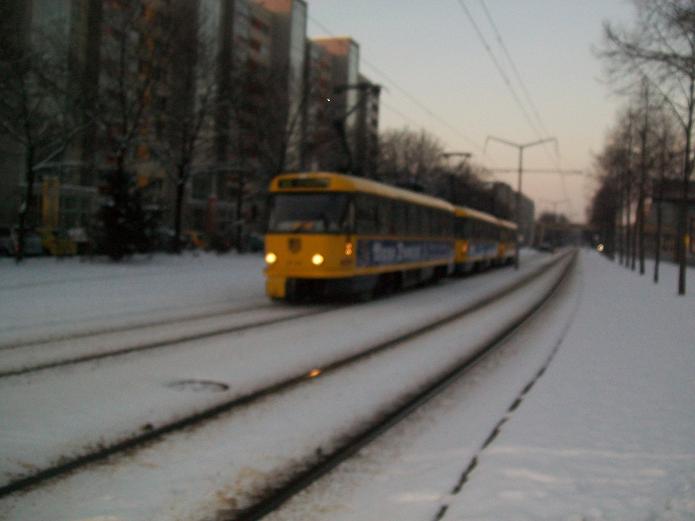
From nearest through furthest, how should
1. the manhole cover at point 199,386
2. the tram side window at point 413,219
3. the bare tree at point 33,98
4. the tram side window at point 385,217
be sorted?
the manhole cover at point 199,386, the tram side window at point 385,217, the tram side window at point 413,219, the bare tree at point 33,98

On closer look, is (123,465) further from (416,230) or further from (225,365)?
(416,230)

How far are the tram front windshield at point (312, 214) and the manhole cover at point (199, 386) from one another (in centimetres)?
879

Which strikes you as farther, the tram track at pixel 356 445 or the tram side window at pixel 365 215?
the tram side window at pixel 365 215

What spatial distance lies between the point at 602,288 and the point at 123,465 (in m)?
23.8

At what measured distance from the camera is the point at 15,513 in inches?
159

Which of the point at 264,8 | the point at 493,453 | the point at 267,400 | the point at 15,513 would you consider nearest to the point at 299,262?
the point at 267,400

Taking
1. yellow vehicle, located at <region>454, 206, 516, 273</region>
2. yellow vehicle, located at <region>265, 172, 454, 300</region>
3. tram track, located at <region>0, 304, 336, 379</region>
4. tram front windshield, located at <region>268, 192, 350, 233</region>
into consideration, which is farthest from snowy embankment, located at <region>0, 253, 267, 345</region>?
yellow vehicle, located at <region>454, 206, 516, 273</region>

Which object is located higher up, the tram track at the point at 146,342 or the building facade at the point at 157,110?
the building facade at the point at 157,110

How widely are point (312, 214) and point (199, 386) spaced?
30.4 feet

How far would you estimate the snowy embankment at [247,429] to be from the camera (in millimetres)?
4238

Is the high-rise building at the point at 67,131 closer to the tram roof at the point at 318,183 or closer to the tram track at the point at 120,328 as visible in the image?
the tram roof at the point at 318,183

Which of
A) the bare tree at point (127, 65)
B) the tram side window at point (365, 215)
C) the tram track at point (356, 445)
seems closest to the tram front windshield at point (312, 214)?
the tram side window at point (365, 215)

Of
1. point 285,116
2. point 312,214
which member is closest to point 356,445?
point 312,214

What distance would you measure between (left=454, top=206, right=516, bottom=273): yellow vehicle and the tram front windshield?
13.8 meters
